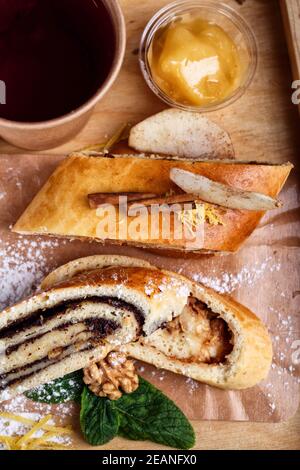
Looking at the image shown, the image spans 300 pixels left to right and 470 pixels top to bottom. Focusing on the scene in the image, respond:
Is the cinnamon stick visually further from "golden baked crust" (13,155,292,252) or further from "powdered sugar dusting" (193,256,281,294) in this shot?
"powdered sugar dusting" (193,256,281,294)

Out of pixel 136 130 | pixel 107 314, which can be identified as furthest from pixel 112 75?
pixel 107 314

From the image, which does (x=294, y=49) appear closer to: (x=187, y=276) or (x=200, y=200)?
(x=200, y=200)

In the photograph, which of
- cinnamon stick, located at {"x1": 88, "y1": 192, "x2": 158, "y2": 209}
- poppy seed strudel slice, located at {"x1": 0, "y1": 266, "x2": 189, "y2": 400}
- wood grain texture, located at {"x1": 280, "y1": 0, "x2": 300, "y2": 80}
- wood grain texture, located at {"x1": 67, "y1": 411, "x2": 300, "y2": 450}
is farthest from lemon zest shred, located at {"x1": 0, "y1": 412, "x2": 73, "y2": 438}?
wood grain texture, located at {"x1": 280, "y1": 0, "x2": 300, "y2": 80}

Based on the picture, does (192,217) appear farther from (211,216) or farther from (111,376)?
(111,376)

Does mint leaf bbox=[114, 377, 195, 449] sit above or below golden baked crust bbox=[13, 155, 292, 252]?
below

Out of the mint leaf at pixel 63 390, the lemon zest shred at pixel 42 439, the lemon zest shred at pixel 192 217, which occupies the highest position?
the lemon zest shred at pixel 192 217

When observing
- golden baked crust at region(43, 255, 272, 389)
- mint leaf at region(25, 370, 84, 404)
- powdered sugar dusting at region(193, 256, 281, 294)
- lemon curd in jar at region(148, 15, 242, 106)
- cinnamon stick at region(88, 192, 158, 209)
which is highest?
lemon curd in jar at region(148, 15, 242, 106)

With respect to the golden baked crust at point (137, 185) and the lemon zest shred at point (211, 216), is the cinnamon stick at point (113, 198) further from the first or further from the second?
the lemon zest shred at point (211, 216)

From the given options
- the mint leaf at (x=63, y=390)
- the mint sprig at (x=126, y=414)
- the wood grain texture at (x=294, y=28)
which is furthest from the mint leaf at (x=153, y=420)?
the wood grain texture at (x=294, y=28)
